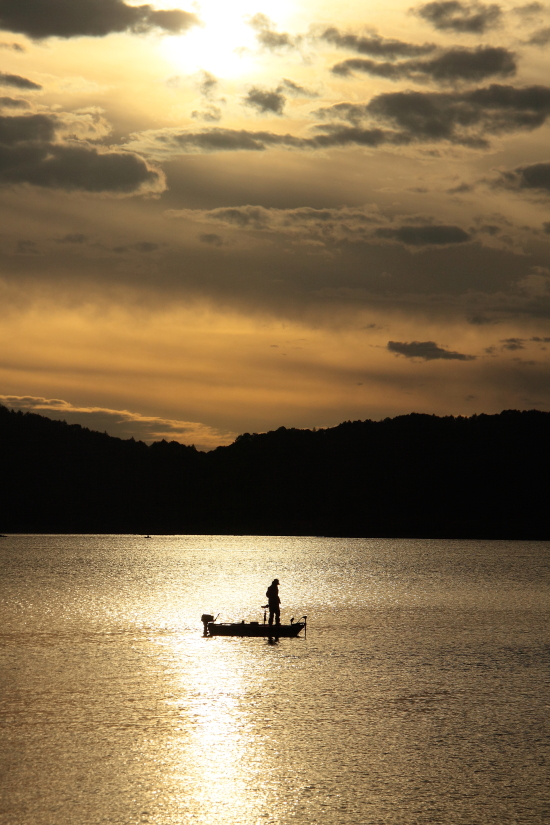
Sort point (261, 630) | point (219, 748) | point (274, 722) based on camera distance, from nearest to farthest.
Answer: point (219, 748)
point (274, 722)
point (261, 630)

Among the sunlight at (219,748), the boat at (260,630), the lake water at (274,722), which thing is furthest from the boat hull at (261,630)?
the sunlight at (219,748)

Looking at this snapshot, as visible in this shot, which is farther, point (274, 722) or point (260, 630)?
point (260, 630)

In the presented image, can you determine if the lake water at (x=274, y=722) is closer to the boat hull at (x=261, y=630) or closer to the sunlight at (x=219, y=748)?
the sunlight at (x=219, y=748)

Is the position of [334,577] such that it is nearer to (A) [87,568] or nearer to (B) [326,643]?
(A) [87,568]

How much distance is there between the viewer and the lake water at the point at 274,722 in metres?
18.4

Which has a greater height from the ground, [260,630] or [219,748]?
[219,748]

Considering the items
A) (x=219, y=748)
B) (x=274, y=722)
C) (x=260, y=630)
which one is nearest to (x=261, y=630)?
(x=260, y=630)

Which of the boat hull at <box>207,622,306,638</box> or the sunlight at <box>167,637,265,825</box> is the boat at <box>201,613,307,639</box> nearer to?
the boat hull at <box>207,622,306,638</box>

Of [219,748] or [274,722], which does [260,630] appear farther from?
[219,748]

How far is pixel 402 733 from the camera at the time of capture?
81.1ft

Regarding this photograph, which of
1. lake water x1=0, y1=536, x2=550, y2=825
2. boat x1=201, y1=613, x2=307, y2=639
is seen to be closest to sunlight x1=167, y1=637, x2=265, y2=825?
lake water x1=0, y1=536, x2=550, y2=825

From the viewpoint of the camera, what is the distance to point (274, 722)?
84.7 feet

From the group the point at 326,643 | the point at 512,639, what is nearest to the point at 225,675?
the point at 326,643

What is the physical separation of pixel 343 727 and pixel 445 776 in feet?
16.5
